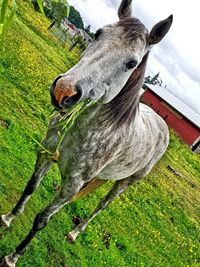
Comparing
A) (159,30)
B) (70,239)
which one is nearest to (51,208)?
(70,239)

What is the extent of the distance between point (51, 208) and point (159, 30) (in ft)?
9.60

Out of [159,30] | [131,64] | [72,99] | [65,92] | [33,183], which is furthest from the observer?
[33,183]

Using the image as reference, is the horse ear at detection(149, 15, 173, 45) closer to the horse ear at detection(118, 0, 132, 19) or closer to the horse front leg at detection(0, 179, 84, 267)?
the horse ear at detection(118, 0, 132, 19)

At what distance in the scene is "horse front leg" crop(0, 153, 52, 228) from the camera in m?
5.77

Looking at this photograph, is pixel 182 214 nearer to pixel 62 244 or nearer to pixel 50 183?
pixel 50 183

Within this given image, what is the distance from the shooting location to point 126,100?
489cm

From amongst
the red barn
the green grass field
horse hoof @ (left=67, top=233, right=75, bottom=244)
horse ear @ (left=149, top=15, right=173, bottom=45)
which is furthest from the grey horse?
the red barn

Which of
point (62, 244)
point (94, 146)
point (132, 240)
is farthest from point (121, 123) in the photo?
point (132, 240)

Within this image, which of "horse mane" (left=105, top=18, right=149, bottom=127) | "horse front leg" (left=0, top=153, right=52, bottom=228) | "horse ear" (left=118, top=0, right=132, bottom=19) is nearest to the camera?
"horse mane" (left=105, top=18, right=149, bottom=127)

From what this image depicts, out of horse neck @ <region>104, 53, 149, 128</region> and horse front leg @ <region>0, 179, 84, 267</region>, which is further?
horse front leg @ <region>0, 179, 84, 267</region>

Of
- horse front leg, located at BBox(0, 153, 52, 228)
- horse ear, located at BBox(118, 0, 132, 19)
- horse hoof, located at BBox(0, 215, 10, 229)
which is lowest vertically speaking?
horse hoof, located at BBox(0, 215, 10, 229)

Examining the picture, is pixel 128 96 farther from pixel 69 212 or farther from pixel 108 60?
pixel 69 212

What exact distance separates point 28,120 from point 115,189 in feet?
13.8

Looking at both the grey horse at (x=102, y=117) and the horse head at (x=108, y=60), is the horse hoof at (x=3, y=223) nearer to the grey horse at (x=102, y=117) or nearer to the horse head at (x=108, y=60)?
the grey horse at (x=102, y=117)
